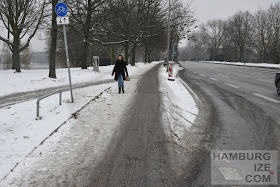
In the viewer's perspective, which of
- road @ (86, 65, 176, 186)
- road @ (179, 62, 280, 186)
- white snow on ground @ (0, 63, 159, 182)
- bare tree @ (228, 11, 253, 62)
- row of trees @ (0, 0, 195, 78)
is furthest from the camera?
bare tree @ (228, 11, 253, 62)

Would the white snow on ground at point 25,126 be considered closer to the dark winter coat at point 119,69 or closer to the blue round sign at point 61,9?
the dark winter coat at point 119,69

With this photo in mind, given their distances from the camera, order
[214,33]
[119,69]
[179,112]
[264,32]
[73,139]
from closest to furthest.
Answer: [73,139]
[179,112]
[119,69]
[264,32]
[214,33]

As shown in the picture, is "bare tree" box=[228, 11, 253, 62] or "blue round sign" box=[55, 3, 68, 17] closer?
"blue round sign" box=[55, 3, 68, 17]

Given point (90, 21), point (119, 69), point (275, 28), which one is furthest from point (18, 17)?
point (275, 28)

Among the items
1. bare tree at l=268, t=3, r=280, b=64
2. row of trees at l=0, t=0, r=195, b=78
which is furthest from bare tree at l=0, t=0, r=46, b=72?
bare tree at l=268, t=3, r=280, b=64

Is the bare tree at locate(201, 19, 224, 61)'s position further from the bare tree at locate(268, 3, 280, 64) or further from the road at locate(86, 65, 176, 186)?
the road at locate(86, 65, 176, 186)

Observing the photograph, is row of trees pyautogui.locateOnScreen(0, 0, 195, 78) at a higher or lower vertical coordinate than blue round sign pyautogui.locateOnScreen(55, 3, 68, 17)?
higher

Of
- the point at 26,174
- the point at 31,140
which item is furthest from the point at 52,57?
the point at 26,174

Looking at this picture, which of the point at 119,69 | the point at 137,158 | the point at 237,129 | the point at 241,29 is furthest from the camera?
the point at 241,29

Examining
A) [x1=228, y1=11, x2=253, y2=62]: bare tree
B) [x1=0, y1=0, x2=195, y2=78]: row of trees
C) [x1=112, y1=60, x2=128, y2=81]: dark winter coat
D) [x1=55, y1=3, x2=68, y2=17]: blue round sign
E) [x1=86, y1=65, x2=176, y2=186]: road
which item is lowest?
[x1=86, y1=65, x2=176, y2=186]: road

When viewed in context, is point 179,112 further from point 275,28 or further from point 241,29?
point 241,29

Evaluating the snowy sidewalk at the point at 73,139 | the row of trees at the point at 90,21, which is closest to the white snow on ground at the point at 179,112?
the snowy sidewalk at the point at 73,139

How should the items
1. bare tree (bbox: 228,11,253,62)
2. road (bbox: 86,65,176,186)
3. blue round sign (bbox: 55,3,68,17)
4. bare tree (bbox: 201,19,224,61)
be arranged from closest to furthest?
road (bbox: 86,65,176,186) < blue round sign (bbox: 55,3,68,17) < bare tree (bbox: 228,11,253,62) < bare tree (bbox: 201,19,224,61)

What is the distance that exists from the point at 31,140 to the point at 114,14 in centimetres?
1828
